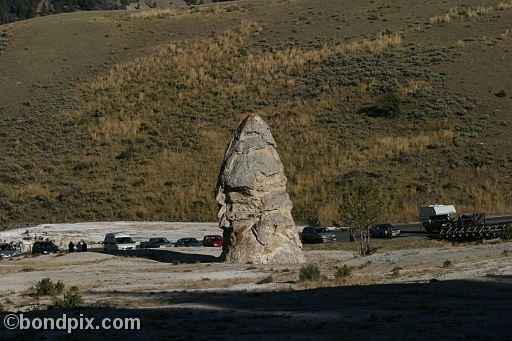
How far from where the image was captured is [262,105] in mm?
83125

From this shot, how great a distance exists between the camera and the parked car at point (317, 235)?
50.9 m

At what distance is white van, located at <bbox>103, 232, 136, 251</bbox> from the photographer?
49.8m

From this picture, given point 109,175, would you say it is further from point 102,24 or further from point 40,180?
point 102,24

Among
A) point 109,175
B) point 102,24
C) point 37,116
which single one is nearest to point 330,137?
point 109,175

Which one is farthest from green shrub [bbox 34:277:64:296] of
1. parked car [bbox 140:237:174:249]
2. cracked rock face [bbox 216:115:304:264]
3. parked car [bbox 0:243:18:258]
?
parked car [bbox 140:237:174:249]

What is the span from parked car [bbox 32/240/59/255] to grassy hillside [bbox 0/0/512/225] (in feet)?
50.0

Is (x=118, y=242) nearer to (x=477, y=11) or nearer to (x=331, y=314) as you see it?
(x=331, y=314)

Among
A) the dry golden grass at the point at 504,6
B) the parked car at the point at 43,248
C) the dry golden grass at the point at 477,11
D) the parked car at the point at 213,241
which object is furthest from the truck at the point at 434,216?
the dry golden grass at the point at 504,6

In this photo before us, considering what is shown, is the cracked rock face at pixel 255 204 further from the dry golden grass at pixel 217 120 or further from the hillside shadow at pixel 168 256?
the dry golden grass at pixel 217 120

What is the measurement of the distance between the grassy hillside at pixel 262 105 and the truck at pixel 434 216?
519 centimetres

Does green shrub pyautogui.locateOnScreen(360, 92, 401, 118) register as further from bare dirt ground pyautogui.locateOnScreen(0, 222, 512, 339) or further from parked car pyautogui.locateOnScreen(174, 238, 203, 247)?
bare dirt ground pyautogui.locateOnScreen(0, 222, 512, 339)

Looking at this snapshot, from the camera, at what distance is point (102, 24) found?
114250 mm

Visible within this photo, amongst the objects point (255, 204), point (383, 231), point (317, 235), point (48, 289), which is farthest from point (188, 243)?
point (48, 289)

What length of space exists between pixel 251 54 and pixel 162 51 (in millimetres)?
9877
